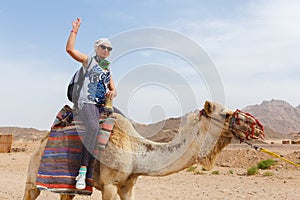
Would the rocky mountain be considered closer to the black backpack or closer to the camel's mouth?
the camel's mouth

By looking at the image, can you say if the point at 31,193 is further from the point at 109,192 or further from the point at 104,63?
the point at 104,63

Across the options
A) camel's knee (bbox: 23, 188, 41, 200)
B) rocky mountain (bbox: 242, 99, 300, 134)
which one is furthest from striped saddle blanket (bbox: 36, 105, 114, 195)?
rocky mountain (bbox: 242, 99, 300, 134)

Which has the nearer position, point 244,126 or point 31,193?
point 244,126

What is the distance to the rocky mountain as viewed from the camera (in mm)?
116375

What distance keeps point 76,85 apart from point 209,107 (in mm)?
2082

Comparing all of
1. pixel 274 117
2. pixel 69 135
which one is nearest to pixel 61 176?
pixel 69 135

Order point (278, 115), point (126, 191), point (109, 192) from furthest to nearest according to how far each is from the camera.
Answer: point (278, 115)
point (126, 191)
point (109, 192)

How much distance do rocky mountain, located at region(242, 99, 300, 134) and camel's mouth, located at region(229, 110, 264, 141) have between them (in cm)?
10912

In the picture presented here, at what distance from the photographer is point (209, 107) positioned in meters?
5.65

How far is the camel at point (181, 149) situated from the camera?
564 centimetres

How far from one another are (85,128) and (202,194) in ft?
21.6

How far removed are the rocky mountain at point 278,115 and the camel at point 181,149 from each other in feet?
358

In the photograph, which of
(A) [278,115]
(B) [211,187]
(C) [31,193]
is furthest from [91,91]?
(A) [278,115]

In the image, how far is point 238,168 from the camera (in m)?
20.0
